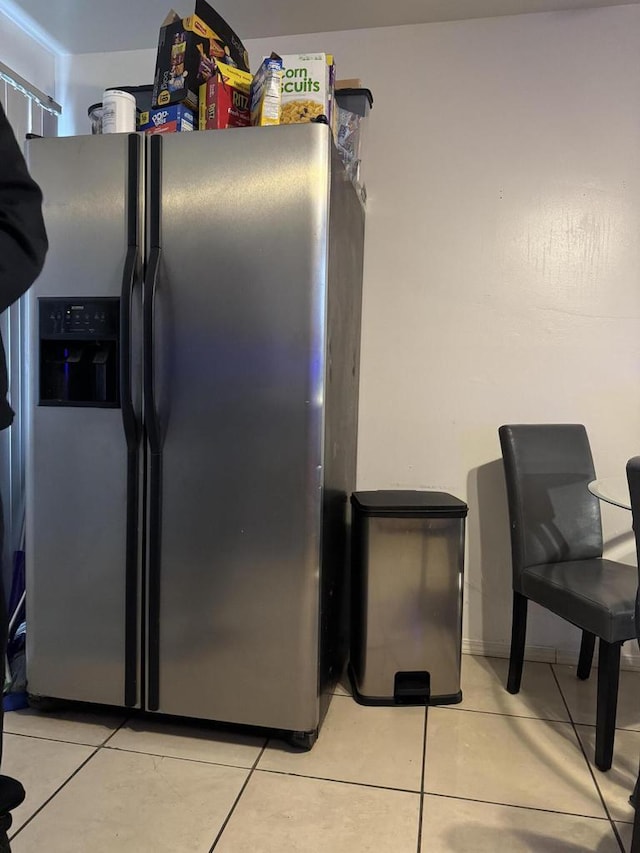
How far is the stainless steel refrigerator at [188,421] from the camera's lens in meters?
1.76

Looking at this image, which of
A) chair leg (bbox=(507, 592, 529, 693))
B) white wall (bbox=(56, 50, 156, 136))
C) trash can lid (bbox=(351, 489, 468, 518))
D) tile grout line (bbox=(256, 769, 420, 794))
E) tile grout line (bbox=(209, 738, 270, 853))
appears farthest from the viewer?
white wall (bbox=(56, 50, 156, 136))

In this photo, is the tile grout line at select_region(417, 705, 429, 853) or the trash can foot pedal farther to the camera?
the trash can foot pedal

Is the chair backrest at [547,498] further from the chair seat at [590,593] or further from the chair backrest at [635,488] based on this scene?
the chair backrest at [635,488]

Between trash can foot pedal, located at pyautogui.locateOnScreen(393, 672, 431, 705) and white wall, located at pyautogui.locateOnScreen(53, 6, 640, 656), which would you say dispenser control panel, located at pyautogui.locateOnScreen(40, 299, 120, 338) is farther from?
trash can foot pedal, located at pyautogui.locateOnScreen(393, 672, 431, 705)

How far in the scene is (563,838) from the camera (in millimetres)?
1499

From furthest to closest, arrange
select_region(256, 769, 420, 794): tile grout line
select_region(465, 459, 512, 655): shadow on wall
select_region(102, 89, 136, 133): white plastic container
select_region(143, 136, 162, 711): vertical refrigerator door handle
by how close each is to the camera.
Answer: select_region(465, 459, 512, 655): shadow on wall
select_region(102, 89, 136, 133): white plastic container
select_region(143, 136, 162, 711): vertical refrigerator door handle
select_region(256, 769, 420, 794): tile grout line

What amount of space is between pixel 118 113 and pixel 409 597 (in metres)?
1.76

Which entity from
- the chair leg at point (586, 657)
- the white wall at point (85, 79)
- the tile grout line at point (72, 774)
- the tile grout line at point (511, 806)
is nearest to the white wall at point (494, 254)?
the chair leg at point (586, 657)

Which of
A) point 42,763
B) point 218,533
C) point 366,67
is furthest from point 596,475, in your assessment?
point 42,763

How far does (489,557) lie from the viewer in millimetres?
2488

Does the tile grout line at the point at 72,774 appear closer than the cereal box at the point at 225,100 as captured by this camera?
Yes

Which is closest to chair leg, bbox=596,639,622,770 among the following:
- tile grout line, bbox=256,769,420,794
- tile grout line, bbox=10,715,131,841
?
tile grout line, bbox=256,769,420,794

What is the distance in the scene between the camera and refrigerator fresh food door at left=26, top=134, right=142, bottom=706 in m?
1.84

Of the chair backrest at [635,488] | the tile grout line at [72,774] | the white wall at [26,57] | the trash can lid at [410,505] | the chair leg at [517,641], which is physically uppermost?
the white wall at [26,57]
